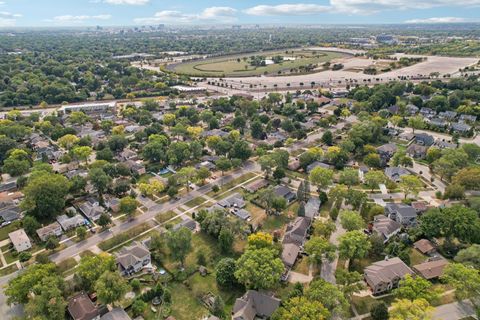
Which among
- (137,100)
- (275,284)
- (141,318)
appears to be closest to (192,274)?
(141,318)

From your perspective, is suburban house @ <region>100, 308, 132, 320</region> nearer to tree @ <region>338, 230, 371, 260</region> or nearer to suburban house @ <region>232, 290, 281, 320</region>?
suburban house @ <region>232, 290, 281, 320</region>

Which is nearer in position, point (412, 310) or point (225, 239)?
point (412, 310)

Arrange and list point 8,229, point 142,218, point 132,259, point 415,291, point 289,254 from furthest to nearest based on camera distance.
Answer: point 142,218
point 8,229
point 289,254
point 132,259
point 415,291

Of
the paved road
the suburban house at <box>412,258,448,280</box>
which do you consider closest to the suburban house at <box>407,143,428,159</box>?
the paved road

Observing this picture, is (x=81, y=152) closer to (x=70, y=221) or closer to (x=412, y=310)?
(x=70, y=221)

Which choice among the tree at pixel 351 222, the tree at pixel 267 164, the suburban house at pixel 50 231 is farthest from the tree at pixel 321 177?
the suburban house at pixel 50 231

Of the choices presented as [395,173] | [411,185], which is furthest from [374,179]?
[395,173]

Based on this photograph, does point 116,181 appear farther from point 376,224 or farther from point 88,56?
point 88,56
